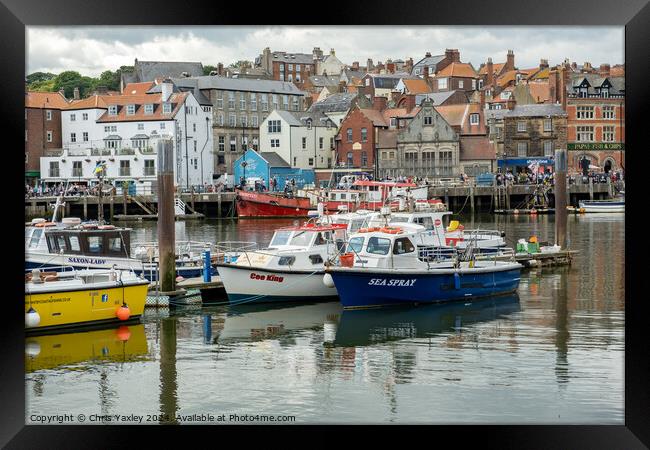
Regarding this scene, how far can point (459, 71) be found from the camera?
8631 cm

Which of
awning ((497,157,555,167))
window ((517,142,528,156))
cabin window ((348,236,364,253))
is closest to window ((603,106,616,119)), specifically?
awning ((497,157,555,167))

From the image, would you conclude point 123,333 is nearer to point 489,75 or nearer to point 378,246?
point 378,246

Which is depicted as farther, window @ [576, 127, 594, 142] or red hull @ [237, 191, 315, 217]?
window @ [576, 127, 594, 142]

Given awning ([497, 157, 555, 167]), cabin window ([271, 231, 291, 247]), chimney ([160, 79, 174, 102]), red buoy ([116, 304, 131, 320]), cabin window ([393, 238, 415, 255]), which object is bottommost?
red buoy ([116, 304, 131, 320])

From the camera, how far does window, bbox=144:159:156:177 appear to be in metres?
60.8

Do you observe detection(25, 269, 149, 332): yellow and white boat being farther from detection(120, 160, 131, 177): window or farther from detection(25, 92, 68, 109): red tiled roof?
detection(25, 92, 68, 109): red tiled roof

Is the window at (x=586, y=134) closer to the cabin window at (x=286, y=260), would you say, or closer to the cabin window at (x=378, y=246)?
the cabin window at (x=378, y=246)

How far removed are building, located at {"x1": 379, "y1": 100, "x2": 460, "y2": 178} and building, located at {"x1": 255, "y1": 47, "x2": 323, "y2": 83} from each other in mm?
30365

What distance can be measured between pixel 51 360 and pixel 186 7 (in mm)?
8872

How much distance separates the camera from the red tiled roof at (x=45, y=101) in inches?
2509

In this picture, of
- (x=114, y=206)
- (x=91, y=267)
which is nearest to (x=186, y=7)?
(x=91, y=267)

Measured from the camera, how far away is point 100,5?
8.62 metres

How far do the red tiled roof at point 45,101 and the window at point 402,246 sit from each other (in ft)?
154
